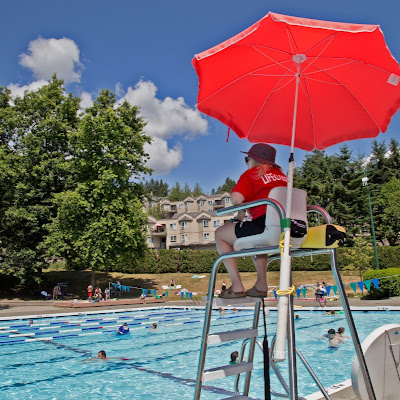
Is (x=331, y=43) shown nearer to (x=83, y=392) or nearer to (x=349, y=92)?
(x=349, y=92)

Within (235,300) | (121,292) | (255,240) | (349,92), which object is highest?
(349,92)

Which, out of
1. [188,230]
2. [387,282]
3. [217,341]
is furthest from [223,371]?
[188,230]

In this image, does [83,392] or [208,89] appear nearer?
[208,89]

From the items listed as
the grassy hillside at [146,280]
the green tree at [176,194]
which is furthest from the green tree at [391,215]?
the green tree at [176,194]

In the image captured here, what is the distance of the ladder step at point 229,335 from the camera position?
3049 millimetres

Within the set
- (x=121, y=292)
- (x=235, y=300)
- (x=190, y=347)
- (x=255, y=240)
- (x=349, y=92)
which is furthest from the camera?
(x=121, y=292)

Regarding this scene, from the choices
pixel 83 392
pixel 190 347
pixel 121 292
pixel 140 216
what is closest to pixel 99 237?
pixel 140 216

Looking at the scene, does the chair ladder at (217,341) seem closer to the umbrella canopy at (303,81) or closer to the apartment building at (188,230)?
the umbrella canopy at (303,81)

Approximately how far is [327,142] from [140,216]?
30.5 m

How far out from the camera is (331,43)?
10.4ft

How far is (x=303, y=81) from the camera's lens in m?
3.88

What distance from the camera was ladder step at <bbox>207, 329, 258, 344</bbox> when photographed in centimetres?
305

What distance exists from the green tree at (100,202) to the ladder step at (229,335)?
95.9ft

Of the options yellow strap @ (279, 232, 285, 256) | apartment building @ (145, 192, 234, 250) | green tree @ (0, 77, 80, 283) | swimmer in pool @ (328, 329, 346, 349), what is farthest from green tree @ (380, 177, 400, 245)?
yellow strap @ (279, 232, 285, 256)
